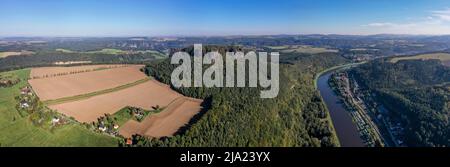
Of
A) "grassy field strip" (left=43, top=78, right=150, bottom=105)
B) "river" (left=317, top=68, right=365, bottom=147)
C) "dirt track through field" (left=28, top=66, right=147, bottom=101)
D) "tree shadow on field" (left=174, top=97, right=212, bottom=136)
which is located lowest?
"river" (left=317, top=68, right=365, bottom=147)

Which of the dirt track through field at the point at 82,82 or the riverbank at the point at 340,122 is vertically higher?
the dirt track through field at the point at 82,82

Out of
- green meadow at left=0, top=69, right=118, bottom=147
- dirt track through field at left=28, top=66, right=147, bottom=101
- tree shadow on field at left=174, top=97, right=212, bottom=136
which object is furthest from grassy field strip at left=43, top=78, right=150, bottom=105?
tree shadow on field at left=174, top=97, right=212, bottom=136

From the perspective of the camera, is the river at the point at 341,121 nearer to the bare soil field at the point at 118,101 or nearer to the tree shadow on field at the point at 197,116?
the tree shadow on field at the point at 197,116

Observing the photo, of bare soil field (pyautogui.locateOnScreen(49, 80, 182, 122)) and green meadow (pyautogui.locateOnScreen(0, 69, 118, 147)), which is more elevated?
bare soil field (pyautogui.locateOnScreen(49, 80, 182, 122))

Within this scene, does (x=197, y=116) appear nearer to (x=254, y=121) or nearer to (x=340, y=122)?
(x=254, y=121)

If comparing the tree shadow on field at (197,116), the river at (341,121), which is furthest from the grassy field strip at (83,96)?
the river at (341,121)

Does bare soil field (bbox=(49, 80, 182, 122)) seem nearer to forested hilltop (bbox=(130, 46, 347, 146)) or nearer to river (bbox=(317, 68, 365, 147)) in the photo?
forested hilltop (bbox=(130, 46, 347, 146))
